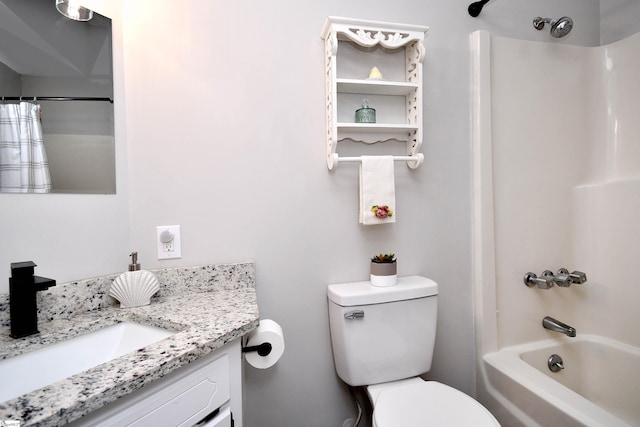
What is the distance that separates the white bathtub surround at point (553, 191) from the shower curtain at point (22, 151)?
1.61 m

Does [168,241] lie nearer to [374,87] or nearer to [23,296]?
[23,296]

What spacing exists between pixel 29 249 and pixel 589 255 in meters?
2.27

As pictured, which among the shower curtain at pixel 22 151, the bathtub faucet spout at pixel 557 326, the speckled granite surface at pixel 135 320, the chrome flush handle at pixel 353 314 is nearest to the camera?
the speckled granite surface at pixel 135 320

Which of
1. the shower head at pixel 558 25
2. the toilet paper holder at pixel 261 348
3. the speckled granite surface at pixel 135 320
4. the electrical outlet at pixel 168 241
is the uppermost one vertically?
the shower head at pixel 558 25

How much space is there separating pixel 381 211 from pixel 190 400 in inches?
33.8

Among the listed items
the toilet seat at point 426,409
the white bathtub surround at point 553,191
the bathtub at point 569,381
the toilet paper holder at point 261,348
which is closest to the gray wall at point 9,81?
the toilet paper holder at point 261,348

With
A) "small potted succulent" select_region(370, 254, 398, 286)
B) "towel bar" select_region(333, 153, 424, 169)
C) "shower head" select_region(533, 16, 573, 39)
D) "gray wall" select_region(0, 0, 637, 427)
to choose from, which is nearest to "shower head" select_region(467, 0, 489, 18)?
"gray wall" select_region(0, 0, 637, 427)

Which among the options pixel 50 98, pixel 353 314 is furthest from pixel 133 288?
pixel 353 314

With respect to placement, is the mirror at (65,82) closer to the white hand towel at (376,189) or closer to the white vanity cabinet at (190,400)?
the white vanity cabinet at (190,400)

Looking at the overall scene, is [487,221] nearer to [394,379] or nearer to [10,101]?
[394,379]

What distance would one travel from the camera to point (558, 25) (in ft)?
4.37

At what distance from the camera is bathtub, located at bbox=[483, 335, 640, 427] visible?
97 cm

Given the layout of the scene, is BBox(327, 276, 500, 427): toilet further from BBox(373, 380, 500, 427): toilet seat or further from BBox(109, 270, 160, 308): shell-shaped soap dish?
BBox(109, 270, 160, 308): shell-shaped soap dish

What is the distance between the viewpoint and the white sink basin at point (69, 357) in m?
0.62
